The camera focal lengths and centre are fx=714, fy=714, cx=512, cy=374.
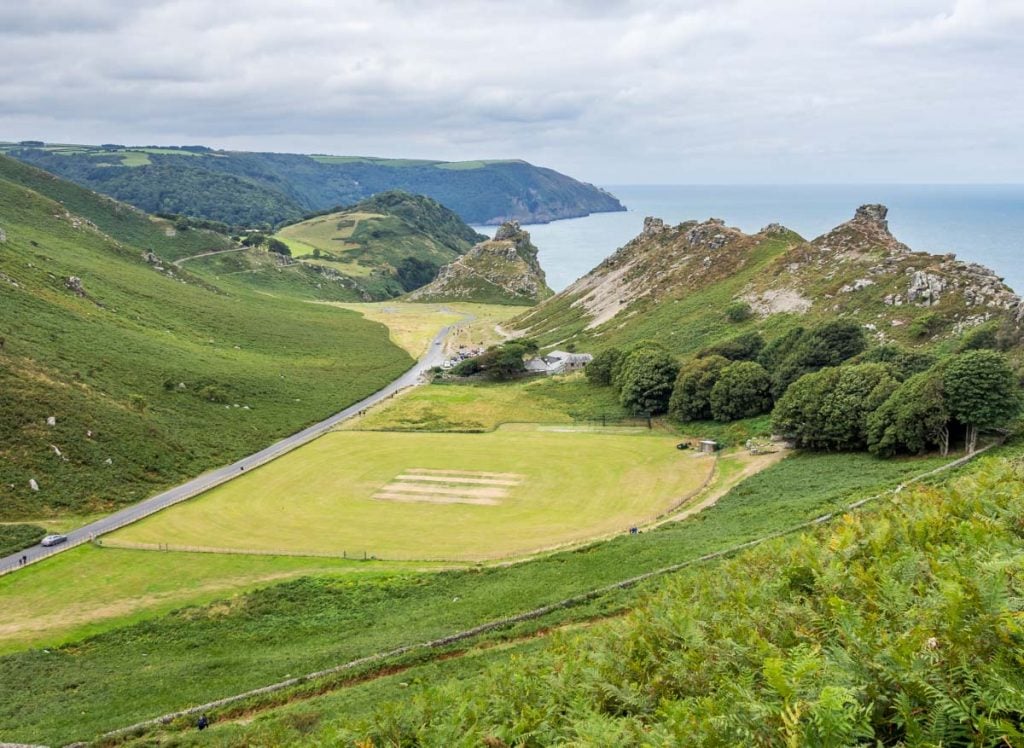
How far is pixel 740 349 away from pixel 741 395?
46.1 ft

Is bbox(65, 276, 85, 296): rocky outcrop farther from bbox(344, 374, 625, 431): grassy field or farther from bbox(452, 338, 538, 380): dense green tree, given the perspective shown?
bbox(452, 338, 538, 380): dense green tree

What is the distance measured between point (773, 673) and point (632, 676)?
531 centimetres

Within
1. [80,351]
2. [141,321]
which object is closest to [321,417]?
[80,351]

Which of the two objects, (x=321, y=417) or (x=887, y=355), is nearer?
(x=887, y=355)

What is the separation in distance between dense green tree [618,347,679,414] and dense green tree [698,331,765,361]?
576cm

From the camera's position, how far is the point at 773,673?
1052 centimetres

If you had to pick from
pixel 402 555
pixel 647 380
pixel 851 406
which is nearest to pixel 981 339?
pixel 851 406

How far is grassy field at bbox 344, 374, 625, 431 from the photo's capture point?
81375 mm

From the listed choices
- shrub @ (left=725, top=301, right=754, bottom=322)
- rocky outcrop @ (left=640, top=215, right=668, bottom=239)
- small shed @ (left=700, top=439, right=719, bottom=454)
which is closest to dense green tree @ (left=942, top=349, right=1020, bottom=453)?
small shed @ (left=700, top=439, right=719, bottom=454)

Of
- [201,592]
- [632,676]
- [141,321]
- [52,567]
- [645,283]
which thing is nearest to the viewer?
[632,676]

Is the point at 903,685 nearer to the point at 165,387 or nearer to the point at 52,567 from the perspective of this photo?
the point at 52,567

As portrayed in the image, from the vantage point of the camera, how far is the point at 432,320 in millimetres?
166250

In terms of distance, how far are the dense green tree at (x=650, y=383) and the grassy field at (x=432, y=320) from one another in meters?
54.9

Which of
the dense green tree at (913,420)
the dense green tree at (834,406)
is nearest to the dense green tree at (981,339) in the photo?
the dense green tree at (834,406)
